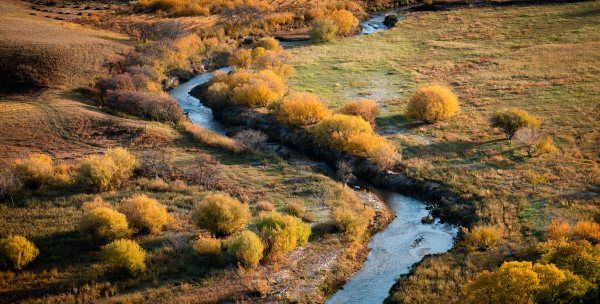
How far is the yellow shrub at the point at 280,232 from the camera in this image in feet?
104

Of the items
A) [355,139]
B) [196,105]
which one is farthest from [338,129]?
[196,105]

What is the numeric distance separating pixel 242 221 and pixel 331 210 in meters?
7.04

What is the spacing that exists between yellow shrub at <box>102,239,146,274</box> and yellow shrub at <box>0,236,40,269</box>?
13.4ft

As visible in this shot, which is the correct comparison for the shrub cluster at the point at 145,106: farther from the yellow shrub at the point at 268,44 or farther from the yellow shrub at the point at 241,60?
the yellow shrub at the point at 268,44

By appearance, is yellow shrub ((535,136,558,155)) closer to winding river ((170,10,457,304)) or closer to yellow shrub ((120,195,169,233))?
winding river ((170,10,457,304))

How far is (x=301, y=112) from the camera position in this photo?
51.7 metres

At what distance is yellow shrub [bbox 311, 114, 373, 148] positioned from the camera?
1837 inches

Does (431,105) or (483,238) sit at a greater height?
(431,105)

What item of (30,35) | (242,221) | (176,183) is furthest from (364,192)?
(30,35)

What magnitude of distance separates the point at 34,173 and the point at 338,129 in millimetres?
24255

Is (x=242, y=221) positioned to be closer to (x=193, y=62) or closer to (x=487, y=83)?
(x=487, y=83)

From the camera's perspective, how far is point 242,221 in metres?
33.9

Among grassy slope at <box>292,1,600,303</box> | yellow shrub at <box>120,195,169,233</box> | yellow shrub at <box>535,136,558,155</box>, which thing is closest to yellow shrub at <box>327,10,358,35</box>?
grassy slope at <box>292,1,600,303</box>

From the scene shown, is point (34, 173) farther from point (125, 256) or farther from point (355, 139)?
point (355, 139)
